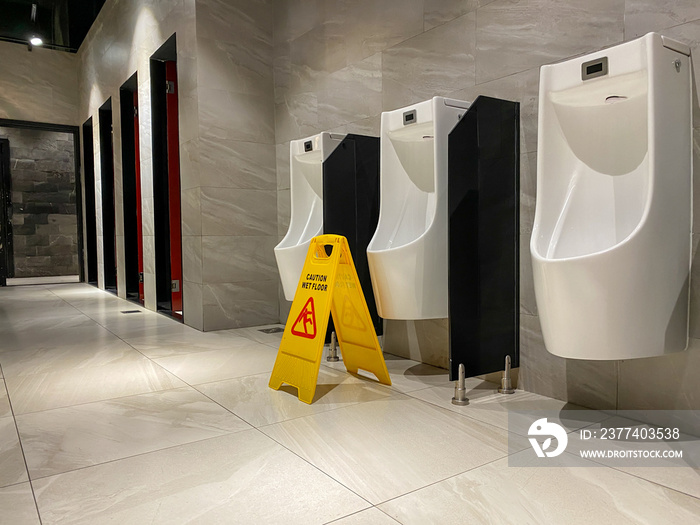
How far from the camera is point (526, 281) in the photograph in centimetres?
240

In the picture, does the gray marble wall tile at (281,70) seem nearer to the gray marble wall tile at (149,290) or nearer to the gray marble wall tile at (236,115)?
the gray marble wall tile at (236,115)

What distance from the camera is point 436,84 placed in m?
2.84

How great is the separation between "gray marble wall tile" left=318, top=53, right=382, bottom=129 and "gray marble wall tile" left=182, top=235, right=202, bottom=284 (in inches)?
52.4

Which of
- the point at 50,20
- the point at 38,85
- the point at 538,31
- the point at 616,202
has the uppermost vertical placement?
the point at 50,20

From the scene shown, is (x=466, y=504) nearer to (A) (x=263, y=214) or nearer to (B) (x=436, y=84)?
(B) (x=436, y=84)

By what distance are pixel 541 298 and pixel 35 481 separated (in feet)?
5.53

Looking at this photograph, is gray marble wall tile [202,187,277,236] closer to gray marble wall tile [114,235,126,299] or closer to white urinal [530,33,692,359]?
gray marble wall tile [114,235,126,299]

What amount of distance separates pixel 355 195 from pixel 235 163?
1510 mm

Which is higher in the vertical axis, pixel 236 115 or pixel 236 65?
pixel 236 65

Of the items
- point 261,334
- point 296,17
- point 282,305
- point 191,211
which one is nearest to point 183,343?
point 261,334

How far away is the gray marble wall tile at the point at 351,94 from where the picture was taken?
328cm

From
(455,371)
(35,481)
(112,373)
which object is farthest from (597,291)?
(112,373)

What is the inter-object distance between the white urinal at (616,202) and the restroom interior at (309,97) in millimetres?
152

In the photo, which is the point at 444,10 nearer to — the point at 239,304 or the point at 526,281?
the point at 526,281
